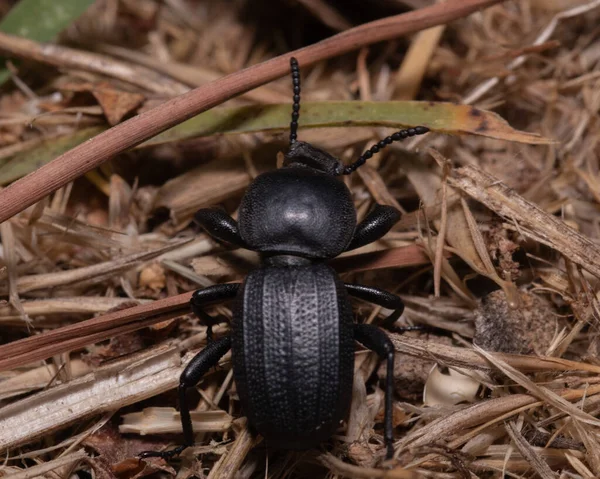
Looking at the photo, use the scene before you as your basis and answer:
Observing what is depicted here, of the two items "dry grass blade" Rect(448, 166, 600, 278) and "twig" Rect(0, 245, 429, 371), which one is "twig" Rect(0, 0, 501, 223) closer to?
"twig" Rect(0, 245, 429, 371)

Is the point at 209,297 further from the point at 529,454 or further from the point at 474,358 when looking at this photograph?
the point at 529,454

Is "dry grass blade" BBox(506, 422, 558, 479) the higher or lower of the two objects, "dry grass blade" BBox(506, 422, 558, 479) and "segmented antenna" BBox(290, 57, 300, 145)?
the lower

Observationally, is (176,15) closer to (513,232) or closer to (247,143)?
(247,143)

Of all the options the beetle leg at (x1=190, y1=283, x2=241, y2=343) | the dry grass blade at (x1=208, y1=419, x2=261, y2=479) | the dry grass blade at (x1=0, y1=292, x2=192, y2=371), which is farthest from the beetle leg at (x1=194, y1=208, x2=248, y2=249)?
the dry grass blade at (x1=208, y1=419, x2=261, y2=479)

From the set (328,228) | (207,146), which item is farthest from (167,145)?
(328,228)

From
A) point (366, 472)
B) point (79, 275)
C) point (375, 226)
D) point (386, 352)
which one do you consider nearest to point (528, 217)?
point (375, 226)

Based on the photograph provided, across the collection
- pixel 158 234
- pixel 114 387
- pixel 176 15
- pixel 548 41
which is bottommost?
pixel 114 387
